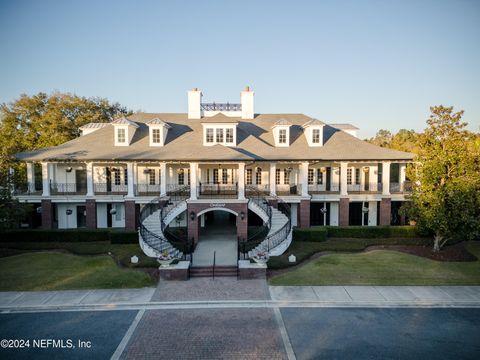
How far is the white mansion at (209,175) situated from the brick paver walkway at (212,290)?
20.6ft

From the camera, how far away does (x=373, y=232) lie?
21000 millimetres

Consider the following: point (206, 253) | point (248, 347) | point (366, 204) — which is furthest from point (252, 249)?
point (366, 204)

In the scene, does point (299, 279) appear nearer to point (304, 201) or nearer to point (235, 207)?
point (235, 207)

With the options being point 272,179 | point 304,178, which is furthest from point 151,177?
point 304,178

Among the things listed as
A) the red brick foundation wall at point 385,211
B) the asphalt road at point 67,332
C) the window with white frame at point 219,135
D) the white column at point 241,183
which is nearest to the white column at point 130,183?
the window with white frame at point 219,135

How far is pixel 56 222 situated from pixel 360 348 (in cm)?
2607

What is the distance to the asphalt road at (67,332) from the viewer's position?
8.84 m

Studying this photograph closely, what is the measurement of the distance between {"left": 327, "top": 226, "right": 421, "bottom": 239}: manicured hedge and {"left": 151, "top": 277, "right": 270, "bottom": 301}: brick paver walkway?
9557 mm

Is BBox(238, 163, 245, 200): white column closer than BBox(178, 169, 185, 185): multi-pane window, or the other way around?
BBox(238, 163, 245, 200): white column

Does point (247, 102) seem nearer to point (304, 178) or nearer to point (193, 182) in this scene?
point (304, 178)

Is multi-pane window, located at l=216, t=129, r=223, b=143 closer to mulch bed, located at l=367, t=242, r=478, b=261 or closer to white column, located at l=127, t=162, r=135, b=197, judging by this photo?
white column, located at l=127, t=162, r=135, b=197

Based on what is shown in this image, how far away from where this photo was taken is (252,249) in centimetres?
1786

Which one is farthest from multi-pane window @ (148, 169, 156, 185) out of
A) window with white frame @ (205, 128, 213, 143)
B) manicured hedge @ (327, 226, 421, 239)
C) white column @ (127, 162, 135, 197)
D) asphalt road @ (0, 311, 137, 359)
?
manicured hedge @ (327, 226, 421, 239)

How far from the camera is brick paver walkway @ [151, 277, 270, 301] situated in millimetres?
12434
